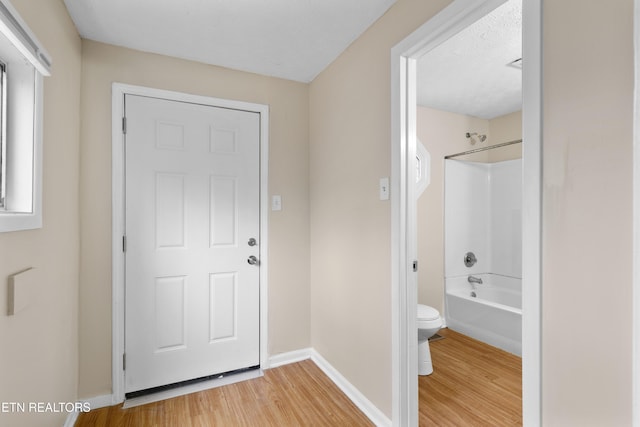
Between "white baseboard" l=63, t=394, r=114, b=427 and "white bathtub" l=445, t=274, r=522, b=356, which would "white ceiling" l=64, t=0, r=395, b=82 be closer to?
A: "white baseboard" l=63, t=394, r=114, b=427

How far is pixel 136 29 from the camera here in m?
1.90

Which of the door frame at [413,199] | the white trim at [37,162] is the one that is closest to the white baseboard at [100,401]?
the white trim at [37,162]

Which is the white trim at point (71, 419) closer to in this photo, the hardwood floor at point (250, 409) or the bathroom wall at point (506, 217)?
the hardwood floor at point (250, 409)

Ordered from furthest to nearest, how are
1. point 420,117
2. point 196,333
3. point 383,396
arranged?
point 420,117
point 196,333
point 383,396

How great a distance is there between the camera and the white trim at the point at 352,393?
5.95 feet

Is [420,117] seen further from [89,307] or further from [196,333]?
[89,307]

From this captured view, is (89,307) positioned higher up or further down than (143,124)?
further down

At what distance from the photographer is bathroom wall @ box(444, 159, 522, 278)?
3373 millimetres

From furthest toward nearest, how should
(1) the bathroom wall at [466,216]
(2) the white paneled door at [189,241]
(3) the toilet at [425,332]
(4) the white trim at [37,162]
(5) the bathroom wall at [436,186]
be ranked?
(1) the bathroom wall at [466,216]
(5) the bathroom wall at [436,186]
(3) the toilet at [425,332]
(2) the white paneled door at [189,241]
(4) the white trim at [37,162]

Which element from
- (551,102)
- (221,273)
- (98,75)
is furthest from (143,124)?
(551,102)

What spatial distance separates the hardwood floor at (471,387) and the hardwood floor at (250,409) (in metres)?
0.50

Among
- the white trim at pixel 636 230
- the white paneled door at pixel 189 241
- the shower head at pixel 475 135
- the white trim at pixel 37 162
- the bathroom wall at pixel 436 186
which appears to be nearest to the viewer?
the white trim at pixel 636 230

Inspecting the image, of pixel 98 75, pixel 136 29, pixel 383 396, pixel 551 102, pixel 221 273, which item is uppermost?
pixel 136 29

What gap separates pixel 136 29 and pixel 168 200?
3.43 feet
